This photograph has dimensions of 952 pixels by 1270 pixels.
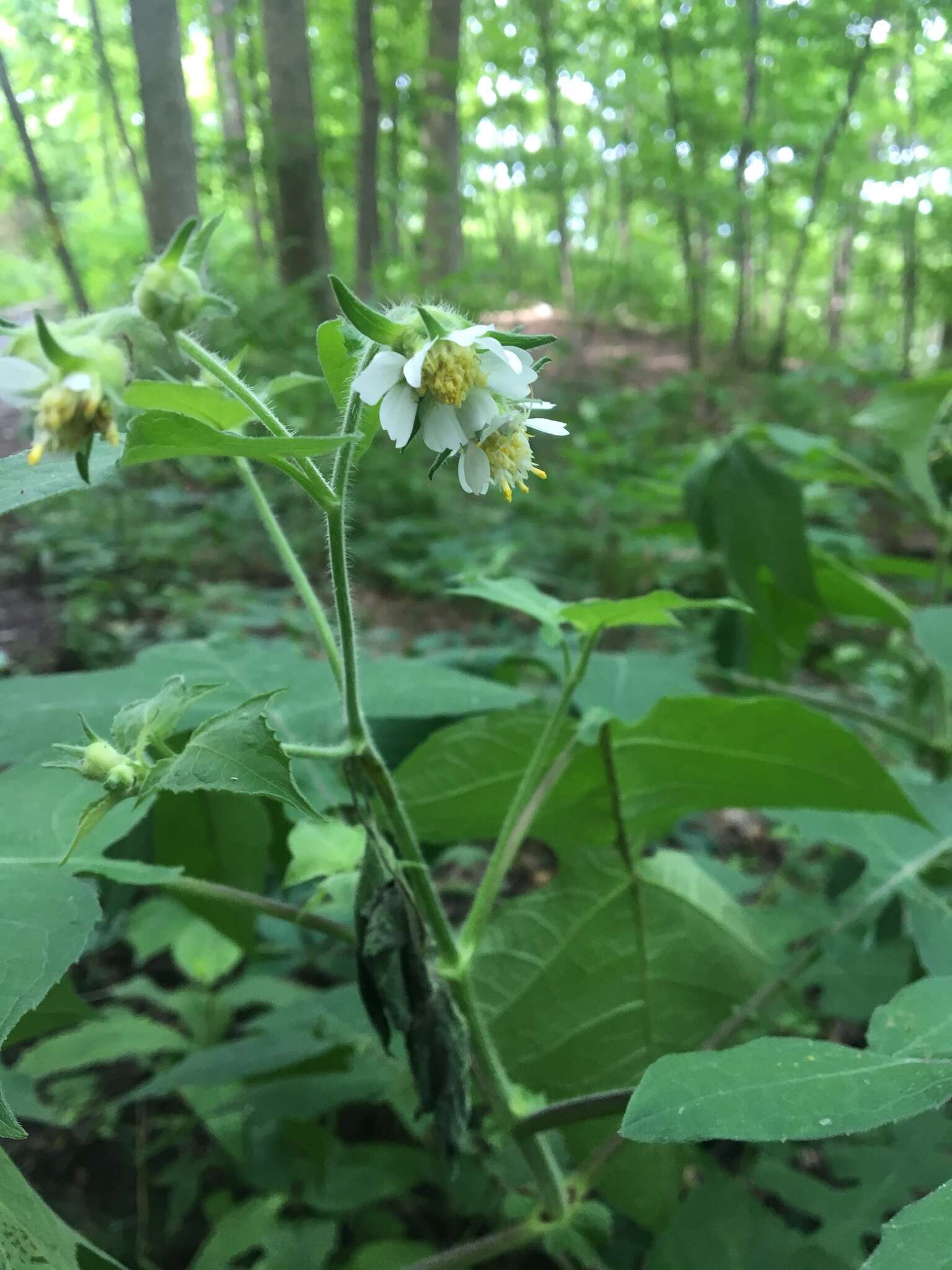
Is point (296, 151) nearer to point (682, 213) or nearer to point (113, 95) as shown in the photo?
point (113, 95)

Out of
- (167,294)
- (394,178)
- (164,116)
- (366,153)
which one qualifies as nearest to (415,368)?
(167,294)

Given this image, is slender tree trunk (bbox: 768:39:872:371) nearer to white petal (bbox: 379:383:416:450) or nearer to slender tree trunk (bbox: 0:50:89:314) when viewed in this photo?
slender tree trunk (bbox: 0:50:89:314)

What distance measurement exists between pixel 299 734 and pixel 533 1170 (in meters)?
0.39

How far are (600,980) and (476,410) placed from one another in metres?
0.52

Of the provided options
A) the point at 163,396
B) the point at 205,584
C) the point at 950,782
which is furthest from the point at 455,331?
the point at 205,584

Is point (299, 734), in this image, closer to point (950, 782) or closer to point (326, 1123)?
point (326, 1123)

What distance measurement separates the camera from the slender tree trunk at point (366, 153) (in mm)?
3135

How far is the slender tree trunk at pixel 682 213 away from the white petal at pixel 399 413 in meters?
4.08

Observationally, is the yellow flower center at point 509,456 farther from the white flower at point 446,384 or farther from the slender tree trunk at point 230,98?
the slender tree trunk at point 230,98

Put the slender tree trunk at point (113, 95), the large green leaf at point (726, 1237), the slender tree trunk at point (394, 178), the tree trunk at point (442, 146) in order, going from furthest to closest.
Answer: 1. the tree trunk at point (442, 146)
2. the slender tree trunk at point (394, 178)
3. the slender tree trunk at point (113, 95)
4. the large green leaf at point (726, 1237)

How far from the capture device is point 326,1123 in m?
0.85

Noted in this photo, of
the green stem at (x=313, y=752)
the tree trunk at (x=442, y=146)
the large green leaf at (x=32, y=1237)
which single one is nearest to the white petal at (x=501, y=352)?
the green stem at (x=313, y=752)

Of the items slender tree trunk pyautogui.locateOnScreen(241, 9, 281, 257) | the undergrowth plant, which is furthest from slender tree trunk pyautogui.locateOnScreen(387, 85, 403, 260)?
the undergrowth plant

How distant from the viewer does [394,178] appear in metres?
4.07
